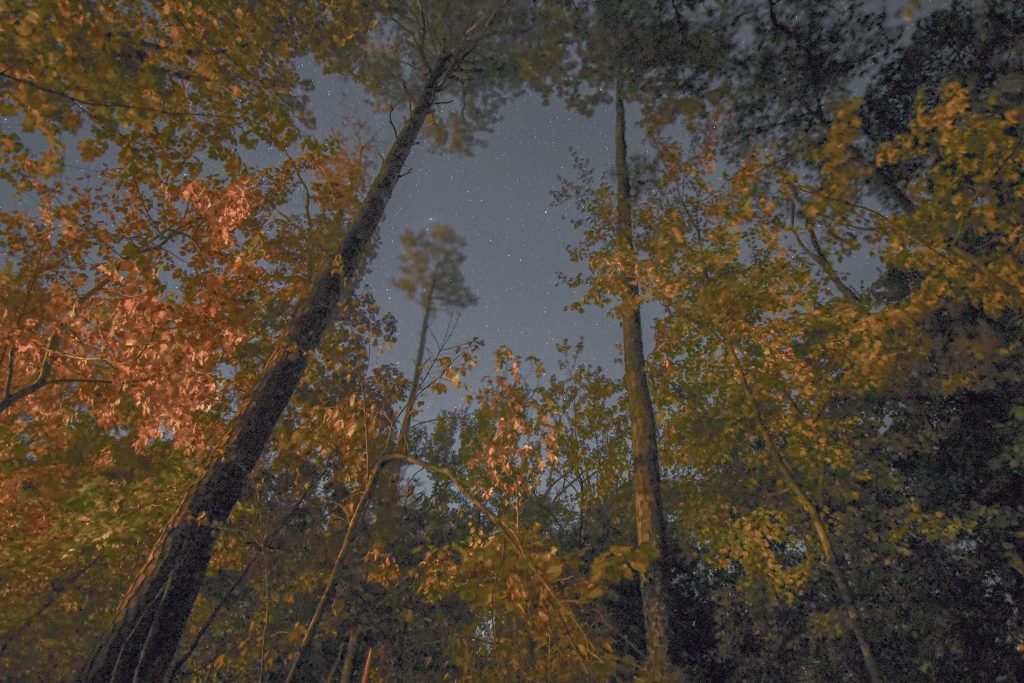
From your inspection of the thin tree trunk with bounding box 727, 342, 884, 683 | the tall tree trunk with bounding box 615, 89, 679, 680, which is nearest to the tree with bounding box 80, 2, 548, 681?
the tall tree trunk with bounding box 615, 89, 679, 680

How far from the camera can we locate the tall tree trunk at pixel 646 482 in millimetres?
7148

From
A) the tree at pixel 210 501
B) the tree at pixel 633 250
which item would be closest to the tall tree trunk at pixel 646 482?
the tree at pixel 633 250

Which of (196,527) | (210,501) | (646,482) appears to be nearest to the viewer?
(196,527)

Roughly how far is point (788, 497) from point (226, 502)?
12.6 m

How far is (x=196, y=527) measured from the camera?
4480 mm

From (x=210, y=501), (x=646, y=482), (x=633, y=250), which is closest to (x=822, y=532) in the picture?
(x=646, y=482)

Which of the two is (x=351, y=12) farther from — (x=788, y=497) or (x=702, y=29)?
(x=788, y=497)

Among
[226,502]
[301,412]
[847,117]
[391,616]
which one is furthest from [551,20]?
[391,616]

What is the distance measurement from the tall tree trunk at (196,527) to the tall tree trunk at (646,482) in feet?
14.6

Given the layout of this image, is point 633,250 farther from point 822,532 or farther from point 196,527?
point 196,527

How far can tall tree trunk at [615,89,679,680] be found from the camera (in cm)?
715

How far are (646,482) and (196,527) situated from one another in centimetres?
608

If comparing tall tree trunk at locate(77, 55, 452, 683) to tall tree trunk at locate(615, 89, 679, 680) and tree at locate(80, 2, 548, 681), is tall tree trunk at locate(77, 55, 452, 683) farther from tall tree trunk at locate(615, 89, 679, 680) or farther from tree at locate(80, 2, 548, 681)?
tall tree trunk at locate(615, 89, 679, 680)

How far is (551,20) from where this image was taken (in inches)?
442
